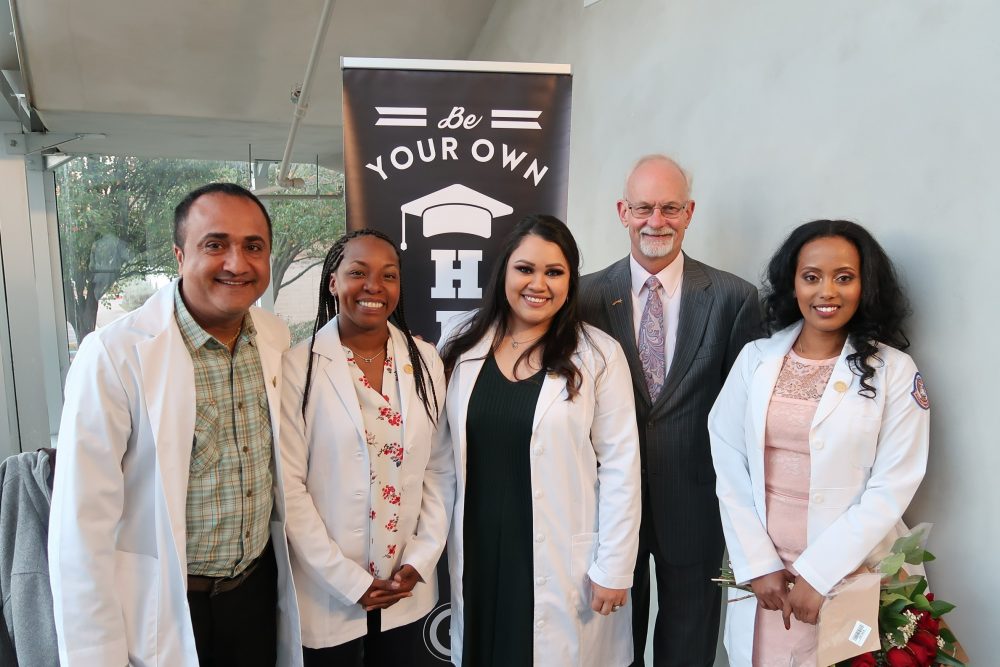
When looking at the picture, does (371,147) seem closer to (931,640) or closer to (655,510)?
(655,510)

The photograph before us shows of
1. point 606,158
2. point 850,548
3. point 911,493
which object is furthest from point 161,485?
point 606,158

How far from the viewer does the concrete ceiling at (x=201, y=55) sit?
4.92 meters

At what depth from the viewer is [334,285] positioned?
1.94 meters

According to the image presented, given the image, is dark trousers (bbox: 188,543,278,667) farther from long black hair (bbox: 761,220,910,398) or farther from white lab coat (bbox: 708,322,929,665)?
long black hair (bbox: 761,220,910,398)

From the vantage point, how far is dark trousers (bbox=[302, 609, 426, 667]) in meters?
1.81

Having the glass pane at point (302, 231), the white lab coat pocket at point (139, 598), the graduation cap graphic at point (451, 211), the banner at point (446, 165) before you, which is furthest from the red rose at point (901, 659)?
the glass pane at point (302, 231)

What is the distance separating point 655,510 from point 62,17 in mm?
5463

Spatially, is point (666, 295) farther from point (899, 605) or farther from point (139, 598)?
point (139, 598)

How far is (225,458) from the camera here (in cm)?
156

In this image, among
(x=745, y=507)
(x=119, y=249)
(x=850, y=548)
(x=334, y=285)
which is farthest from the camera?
(x=119, y=249)

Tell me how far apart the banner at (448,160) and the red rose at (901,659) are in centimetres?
181

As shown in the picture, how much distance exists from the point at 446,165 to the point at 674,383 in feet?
4.27

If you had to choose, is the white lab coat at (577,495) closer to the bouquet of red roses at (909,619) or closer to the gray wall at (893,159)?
the bouquet of red roses at (909,619)

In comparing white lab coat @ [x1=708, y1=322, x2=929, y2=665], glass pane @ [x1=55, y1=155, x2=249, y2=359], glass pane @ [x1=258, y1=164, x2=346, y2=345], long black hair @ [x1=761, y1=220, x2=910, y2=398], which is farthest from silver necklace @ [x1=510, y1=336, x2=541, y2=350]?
glass pane @ [x1=55, y1=155, x2=249, y2=359]
